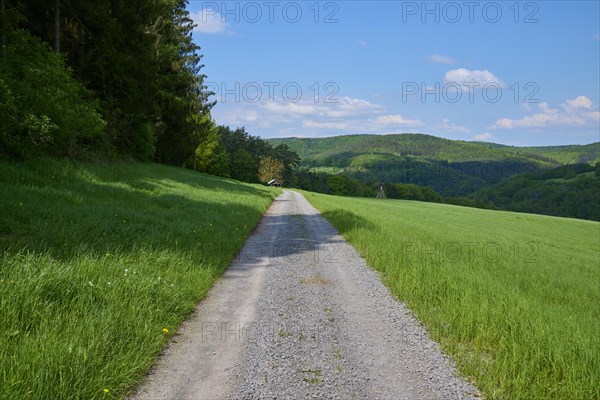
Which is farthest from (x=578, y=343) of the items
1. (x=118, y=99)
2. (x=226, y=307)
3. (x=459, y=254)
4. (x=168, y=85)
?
(x=168, y=85)

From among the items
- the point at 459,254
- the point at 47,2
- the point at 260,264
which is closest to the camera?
the point at 260,264

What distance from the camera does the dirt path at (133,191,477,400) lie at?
3.63m

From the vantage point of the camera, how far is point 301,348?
446 cm

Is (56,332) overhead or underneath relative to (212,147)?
underneath

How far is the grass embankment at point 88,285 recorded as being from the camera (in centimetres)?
340

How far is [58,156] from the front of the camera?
1609 centimetres

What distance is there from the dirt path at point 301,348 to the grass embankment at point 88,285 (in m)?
0.35

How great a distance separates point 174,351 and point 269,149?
11534 cm

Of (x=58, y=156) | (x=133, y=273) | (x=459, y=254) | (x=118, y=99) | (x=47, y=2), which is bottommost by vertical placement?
(x=459, y=254)

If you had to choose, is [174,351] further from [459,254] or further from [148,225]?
[459,254]

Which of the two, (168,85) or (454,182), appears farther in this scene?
(454,182)

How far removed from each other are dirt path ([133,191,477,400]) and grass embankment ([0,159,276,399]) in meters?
0.35

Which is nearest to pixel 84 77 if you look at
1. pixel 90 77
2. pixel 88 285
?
pixel 90 77

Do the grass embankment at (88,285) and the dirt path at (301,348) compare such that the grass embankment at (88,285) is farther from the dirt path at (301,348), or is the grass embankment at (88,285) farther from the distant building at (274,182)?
the distant building at (274,182)
